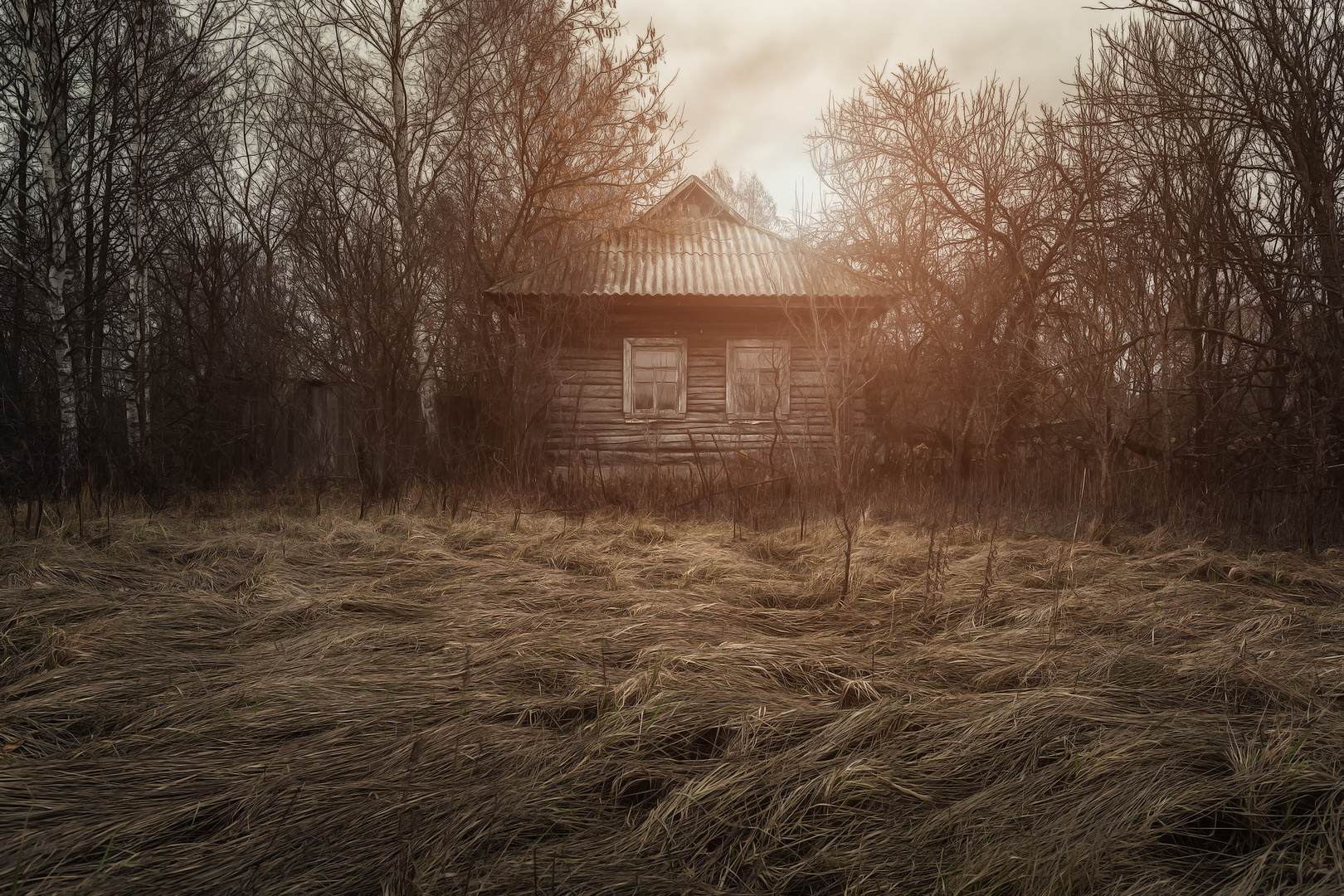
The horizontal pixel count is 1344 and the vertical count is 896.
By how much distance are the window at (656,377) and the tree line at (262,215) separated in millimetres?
2305

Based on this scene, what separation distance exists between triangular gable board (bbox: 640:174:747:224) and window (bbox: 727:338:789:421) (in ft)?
13.0

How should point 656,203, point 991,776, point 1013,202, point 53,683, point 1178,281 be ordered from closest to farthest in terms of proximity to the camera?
point 991,776
point 53,683
point 1178,281
point 1013,202
point 656,203

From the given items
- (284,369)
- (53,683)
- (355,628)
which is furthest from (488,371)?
(53,683)

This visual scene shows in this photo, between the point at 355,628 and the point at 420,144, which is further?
the point at 420,144

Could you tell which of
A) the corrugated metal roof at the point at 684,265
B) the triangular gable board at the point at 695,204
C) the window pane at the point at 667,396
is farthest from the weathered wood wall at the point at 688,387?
the triangular gable board at the point at 695,204

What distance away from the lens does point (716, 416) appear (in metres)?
11.3

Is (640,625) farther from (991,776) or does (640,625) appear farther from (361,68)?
(361,68)

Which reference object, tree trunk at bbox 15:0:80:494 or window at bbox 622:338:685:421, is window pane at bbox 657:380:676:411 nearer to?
window at bbox 622:338:685:421

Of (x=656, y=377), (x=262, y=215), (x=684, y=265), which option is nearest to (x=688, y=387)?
(x=656, y=377)

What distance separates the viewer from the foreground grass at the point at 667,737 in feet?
4.36

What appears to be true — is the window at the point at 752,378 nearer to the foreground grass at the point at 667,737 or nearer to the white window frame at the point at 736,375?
the white window frame at the point at 736,375

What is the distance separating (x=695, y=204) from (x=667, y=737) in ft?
47.0

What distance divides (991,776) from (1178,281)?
6128 millimetres

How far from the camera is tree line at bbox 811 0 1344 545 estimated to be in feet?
16.1
